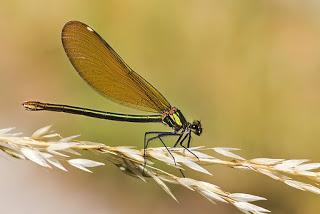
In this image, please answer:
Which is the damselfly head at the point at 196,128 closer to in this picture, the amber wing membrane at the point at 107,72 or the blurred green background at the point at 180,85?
the amber wing membrane at the point at 107,72

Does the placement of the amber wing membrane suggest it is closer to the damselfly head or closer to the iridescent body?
the iridescent body

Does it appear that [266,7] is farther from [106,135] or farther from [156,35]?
[106,135]

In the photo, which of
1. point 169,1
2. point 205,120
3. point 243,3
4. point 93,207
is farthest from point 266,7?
point 93,207

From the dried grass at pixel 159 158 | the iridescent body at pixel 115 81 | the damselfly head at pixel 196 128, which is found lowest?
the dried grass at pixel 159 158

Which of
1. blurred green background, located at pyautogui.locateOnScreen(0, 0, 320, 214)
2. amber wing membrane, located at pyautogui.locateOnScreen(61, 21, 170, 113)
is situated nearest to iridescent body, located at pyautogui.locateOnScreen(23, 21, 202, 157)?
amber wing membrane, located at pyautogui.locateOnScreen(61, 21, 170, 113)

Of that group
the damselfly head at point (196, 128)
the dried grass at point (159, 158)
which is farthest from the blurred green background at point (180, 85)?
the dried grass at point (159, 158)
